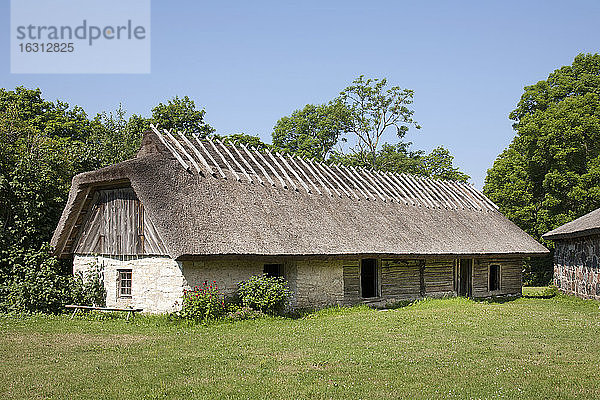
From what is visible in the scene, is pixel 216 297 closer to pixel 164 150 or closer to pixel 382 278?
pixel 164 150

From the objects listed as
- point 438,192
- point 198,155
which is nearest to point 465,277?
point 438,192

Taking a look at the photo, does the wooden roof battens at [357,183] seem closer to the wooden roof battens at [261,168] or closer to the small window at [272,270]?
the wooden roof battens at [261,168]

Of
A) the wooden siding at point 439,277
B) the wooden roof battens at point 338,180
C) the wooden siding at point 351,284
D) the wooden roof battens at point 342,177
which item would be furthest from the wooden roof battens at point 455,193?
the wooden siding at point 351,284

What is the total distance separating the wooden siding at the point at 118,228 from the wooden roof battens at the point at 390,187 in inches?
472

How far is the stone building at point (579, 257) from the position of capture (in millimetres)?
24859

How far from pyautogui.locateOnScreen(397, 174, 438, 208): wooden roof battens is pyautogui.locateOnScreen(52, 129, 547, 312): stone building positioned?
504 millimetres

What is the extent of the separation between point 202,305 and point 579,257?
60.1 feet

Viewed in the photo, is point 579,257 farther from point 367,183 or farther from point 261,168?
point 261,168

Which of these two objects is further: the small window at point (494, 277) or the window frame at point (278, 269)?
the small window at point (494, 277)

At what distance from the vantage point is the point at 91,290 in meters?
19.9

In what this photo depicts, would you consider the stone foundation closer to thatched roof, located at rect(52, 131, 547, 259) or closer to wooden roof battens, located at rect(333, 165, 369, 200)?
thatched roof, located at rect(52, 131, 547, 259)

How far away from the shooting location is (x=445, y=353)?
12312 millimetres

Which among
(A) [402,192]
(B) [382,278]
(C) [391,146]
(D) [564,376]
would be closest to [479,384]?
(D) [564,376]

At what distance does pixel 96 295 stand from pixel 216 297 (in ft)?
16.7
